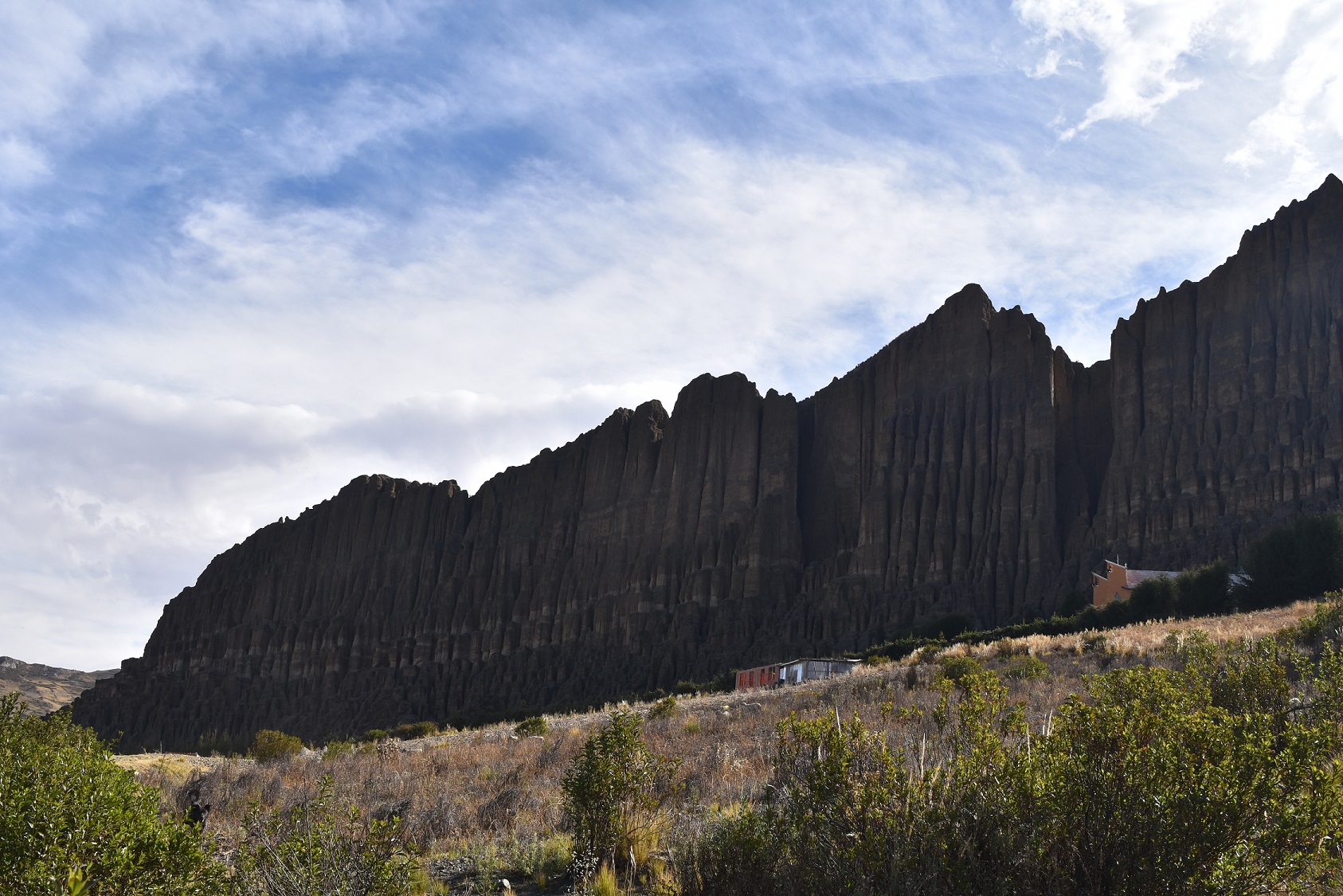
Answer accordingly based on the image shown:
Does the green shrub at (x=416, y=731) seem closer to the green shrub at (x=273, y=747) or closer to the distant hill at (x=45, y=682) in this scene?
the green shrub at (x=273, y=747)

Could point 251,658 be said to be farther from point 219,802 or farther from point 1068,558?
point 219,802

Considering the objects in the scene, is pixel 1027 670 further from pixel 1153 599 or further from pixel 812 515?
pixel 812 515

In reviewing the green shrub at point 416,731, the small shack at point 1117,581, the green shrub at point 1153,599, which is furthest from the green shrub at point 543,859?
the small shack at point 1117,581

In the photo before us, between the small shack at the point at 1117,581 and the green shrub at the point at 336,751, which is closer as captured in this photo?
the green shrub at the point at 336,751

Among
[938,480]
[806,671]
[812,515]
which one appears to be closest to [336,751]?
[806,671]

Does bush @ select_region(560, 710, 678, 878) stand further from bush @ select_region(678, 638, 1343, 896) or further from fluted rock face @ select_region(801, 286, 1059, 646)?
fluted rock face @ select_region(801, 286, 1059, 646)

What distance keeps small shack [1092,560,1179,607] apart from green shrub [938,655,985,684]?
31118 mm

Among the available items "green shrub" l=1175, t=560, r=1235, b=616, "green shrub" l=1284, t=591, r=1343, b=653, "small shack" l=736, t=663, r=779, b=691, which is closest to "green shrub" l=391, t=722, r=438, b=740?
"small shack" l=736, t=663, r=779, b=691

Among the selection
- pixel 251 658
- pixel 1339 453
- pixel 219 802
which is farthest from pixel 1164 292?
pixel 251 658

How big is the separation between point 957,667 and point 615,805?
62.8ft

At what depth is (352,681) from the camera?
115m

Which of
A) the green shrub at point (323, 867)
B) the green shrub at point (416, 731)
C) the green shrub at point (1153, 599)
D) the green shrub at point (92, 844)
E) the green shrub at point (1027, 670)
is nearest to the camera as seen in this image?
the green shrub at point (92, 844)

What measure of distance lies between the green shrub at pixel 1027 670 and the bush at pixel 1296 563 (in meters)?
23.9

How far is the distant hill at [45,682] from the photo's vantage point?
150750mm
